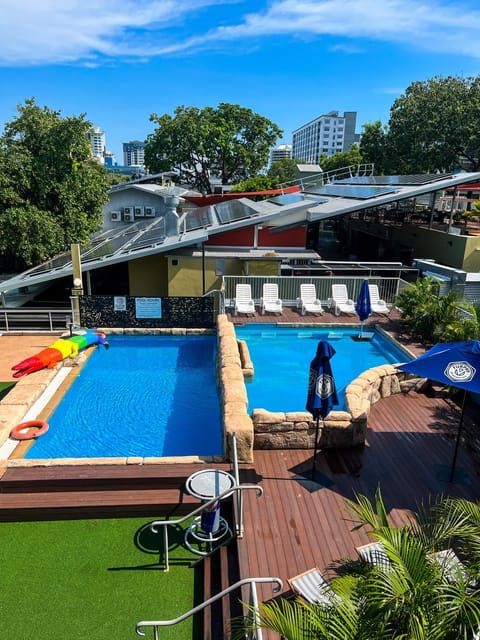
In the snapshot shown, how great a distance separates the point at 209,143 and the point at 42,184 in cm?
3967

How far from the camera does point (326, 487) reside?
7.41 meters

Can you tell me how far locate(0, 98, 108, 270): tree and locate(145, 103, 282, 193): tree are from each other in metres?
36.3

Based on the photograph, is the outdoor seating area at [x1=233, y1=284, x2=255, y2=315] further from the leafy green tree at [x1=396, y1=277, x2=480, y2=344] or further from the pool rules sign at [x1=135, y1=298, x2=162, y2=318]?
the leafy green tree at [x1=396, y1=277, x2=480, y2=344]

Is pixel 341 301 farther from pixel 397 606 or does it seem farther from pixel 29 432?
pixel 397 606

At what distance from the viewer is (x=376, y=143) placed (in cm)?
4244

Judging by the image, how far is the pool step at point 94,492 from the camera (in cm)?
746

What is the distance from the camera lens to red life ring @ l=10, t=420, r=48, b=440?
377 inches

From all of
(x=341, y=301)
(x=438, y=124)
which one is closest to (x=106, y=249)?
(x=341, y=301)

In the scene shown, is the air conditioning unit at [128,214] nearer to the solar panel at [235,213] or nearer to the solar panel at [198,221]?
the solar panel at [198,221]

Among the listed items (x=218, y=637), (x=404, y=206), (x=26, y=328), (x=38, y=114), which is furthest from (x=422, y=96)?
(x=218, y=637)

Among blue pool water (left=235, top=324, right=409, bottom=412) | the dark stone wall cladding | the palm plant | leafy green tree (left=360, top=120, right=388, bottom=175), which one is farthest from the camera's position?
leafy green tree (left=360, top=120, right=388, bottom=175)

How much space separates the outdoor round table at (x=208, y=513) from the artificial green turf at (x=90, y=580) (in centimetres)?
29

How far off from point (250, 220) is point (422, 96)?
26713 millimetres

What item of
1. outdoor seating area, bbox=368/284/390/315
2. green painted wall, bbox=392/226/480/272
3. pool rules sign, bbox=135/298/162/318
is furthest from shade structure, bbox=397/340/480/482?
green painted wall, bbox=392/226/480/272
